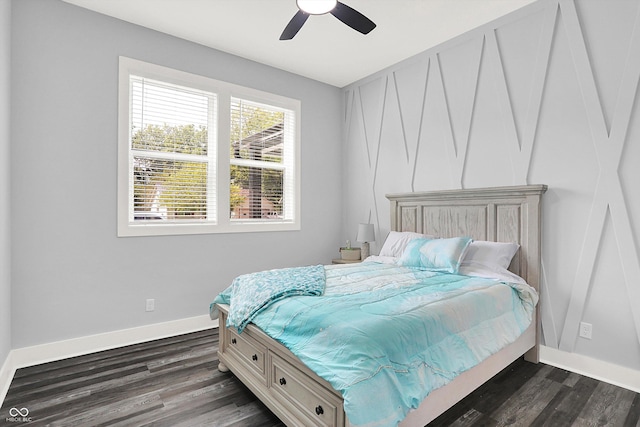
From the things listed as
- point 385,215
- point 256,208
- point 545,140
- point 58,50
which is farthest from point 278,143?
point 545,140

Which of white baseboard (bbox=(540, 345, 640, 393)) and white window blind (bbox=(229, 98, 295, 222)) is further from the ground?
white window blind (bbox=(229, 98, 295, 222))

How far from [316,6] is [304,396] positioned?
237 cm

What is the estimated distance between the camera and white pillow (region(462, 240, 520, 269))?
9.27ft

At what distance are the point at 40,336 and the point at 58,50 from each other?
233cm

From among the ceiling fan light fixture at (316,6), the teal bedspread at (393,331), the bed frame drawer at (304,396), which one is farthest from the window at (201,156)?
the bed frame drawer at (304,396)

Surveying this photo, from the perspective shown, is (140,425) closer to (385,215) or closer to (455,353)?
Result: (455,353)

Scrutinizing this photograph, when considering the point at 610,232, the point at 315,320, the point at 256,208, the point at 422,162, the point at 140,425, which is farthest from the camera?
the point at 256,208

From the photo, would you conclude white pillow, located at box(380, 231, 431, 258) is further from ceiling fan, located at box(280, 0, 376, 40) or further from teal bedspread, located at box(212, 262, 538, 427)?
ceiling fan, located at box(280, 0, 376, 40)

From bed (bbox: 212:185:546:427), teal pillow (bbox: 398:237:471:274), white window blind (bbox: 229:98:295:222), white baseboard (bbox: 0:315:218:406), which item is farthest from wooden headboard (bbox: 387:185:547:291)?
white baseboard (bbox: 0:315:218:406)

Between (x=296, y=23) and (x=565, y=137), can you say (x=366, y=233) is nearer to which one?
(x=565, y=137)

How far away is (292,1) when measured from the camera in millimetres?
2789

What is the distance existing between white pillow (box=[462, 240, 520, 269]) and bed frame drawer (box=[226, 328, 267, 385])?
1860mm

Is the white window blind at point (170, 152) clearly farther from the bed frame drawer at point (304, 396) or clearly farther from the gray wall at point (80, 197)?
the bed frame drawer at point (304, 396)

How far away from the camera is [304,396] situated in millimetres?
1747
